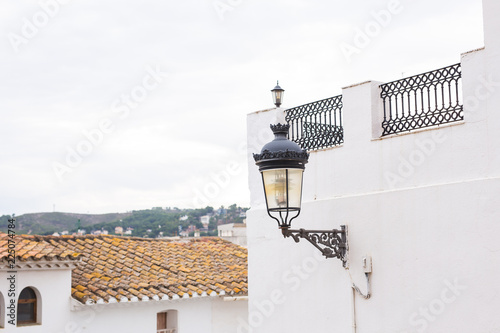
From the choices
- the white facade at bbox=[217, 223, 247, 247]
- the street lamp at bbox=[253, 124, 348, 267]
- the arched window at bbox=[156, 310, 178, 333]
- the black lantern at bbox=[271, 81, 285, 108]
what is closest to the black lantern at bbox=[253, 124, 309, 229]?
the street lamp at bbox=[253, 124, 348, 267]

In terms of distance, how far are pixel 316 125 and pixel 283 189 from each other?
6.17 ft

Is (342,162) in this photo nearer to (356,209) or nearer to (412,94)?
(356,209)

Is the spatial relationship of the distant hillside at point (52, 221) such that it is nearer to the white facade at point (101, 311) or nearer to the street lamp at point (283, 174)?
the white facade at point (101, 311)

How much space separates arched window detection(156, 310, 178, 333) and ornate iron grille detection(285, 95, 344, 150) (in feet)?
20.9

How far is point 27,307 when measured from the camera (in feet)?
35.8

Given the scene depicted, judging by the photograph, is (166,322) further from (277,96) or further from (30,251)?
(277,96)

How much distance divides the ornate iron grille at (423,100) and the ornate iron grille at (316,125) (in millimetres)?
668

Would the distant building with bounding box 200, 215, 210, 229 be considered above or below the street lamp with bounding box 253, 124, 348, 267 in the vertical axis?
below

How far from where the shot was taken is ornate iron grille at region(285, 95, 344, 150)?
283 inches

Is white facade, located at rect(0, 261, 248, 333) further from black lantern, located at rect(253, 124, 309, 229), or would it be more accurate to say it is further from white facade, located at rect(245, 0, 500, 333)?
black lantern, located at rect(253, 124, 309, 229)

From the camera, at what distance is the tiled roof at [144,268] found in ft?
38.2

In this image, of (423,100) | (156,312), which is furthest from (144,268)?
(423,100)

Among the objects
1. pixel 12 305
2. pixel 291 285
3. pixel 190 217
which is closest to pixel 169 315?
pixel 12 305

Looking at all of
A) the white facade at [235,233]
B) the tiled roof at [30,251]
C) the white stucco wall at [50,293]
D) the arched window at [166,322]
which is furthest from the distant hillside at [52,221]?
the white stucco wall at [50,293]
